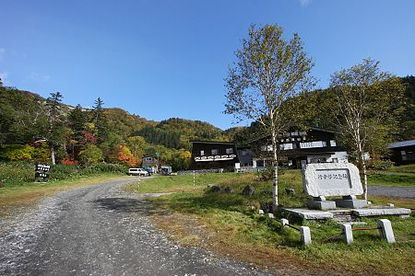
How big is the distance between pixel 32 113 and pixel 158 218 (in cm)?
6425

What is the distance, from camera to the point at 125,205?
65.5 ft

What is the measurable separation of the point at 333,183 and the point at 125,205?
13.4 m

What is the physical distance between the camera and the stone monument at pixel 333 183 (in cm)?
1675

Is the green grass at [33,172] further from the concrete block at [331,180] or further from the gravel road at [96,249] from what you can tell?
the concrete block at [331,180]

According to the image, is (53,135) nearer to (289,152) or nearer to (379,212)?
(289,152)

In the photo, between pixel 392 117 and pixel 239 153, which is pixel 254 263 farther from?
pixel 239 153

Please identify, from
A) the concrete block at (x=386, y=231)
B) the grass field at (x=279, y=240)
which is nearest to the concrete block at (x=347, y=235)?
the grass field at (x=279, y=240)

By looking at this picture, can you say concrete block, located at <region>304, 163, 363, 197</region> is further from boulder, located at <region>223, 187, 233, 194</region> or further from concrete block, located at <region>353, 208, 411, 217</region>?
boulder, located at <region>223, 187, 233, 194</region>

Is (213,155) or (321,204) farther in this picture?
(213,155)

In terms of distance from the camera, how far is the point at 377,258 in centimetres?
924

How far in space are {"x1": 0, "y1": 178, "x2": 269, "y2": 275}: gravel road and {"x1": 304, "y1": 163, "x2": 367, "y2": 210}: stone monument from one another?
925 centimetres

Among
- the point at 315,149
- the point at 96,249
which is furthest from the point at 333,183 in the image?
the point at 315,149

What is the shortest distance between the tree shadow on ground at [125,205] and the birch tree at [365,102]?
15444 millimetres

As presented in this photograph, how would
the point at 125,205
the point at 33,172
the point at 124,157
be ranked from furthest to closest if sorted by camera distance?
the point at 124,157 → the point at 33,172 → the point at 125,205
